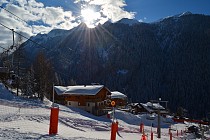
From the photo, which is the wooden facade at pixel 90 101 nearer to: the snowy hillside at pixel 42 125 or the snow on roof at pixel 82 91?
the snow on roof at pixel 82 91

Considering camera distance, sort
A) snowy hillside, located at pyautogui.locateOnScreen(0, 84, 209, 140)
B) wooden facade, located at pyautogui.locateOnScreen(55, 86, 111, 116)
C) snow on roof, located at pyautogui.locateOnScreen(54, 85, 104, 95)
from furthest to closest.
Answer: snow on roof, located at pyautogui.locateOnScreen(54, 85, 104, 95) → wooden facade, located at pyautogui.locateOnScreen(55, 86, 111, 116) → snowy hillside, located at pyautogui.locateOnScreen(0, 84, 209, 140)

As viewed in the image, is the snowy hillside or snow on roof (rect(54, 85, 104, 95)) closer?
the snowy hillside

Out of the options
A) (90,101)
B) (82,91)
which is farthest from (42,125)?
(82,91)

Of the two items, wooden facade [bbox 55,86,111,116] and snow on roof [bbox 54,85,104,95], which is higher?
snow on roof [bbox 54,85,104,95]

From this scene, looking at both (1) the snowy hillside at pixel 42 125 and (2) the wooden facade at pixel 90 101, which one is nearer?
(1) the snowy hillside at pixel 42 125

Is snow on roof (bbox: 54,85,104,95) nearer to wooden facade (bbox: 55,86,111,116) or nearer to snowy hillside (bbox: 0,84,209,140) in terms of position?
wooden facade (bbox: 55,86,111,116)

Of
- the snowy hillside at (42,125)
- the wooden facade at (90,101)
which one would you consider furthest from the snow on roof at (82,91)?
the snowy hillside at (42,125)

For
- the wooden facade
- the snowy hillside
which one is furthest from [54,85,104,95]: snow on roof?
the snowy hillside

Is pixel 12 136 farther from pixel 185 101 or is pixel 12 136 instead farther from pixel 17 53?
pixel 185 101

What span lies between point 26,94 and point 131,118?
23000mm

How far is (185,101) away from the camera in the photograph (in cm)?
17738

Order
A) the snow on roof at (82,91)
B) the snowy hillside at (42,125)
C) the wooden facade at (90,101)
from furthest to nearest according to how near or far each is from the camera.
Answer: the snow on roof at (82,91), the wooden facade at (90,101), the snowy hillside at (42,125)

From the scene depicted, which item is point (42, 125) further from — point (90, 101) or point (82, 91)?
point (82, 91)

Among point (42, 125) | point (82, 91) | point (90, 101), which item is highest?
point (82, 91)
